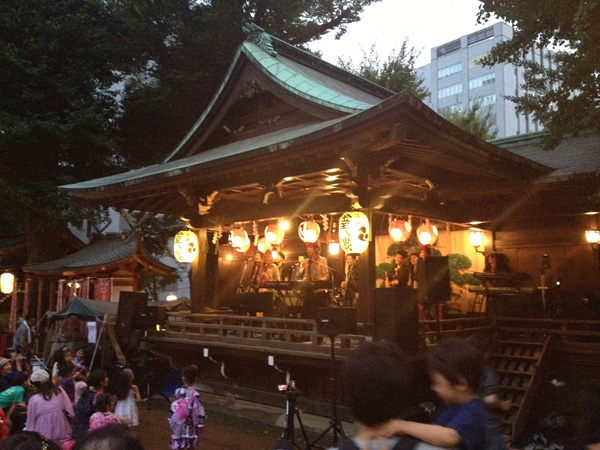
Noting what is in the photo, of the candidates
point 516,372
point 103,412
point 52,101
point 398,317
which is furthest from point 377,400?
point 52,101

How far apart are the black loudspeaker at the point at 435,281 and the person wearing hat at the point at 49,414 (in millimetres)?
6490

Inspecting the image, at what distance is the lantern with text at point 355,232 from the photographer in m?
10.2

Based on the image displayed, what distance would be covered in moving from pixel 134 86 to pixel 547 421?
62.6 ft

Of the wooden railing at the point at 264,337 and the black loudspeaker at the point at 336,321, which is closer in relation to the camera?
the black loudspeaker at the point at 336,321

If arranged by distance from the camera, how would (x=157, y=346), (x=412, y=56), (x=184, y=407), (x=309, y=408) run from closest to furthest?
1. (x=184, y=407)
2. (x=309, y=408)
3. (x=157, y=346)
4. (x=412, y=56)

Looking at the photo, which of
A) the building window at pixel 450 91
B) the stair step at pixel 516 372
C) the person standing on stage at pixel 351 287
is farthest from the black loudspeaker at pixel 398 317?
the building window at pixel 450 91

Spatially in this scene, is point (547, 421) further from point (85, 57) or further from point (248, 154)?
point (85, 57)

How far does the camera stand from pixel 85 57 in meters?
21.5

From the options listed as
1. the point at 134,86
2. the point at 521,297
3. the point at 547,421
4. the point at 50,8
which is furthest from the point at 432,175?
the point at 50,8

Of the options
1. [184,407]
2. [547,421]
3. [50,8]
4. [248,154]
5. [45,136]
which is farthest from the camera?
Result: [50,8]

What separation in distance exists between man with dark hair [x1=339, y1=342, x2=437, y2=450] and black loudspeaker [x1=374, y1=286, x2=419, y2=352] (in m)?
6.83

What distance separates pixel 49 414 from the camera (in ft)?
20.7

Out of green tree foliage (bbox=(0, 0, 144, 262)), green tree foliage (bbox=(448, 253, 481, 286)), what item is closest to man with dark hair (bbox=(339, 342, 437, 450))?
green tree foliage (bbox=(448, 253, 481, 286))

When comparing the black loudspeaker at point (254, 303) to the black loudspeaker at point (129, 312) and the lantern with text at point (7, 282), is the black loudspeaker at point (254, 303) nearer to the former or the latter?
the black loudspeaker at point (129, 312)
